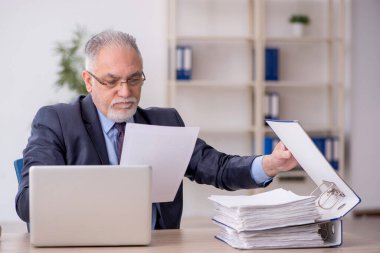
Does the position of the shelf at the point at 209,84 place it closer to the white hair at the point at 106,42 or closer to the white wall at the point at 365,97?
the white wall at the point at 365,97

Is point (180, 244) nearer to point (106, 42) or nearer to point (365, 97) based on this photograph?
point (106, 42)

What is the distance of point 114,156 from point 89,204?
2.21ft

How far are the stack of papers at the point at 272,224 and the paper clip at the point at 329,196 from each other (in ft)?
0.23

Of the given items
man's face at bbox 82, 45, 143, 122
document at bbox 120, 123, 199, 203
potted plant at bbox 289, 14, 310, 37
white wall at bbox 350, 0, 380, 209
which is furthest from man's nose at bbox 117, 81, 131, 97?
white wall at bbox 350, 0, 380, 209

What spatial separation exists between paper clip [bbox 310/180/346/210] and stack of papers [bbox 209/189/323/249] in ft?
0.23

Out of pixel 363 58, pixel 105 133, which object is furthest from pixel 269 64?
pixel 105 133

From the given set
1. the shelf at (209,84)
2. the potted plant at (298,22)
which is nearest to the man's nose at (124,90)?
the shelf at (209,84)

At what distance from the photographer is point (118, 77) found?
A: 2.48 meters

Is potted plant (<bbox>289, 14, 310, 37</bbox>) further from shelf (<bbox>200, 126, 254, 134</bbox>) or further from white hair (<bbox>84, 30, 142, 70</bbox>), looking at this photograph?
white hair (<bbox>84, 30, 142, 70</bbox>)

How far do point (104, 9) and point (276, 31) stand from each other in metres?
1.65

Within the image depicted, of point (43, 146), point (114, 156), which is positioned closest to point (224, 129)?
point (114, 156)

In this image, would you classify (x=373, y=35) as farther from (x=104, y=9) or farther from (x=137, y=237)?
(x=137, y=237)

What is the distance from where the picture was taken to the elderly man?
Result: 97.4 inches

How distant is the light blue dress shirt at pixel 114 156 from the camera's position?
2457 mm
